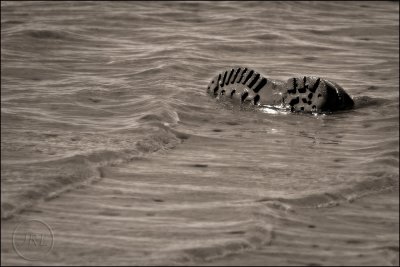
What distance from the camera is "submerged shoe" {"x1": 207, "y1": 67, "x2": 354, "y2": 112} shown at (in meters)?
7.22

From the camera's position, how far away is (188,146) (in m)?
6.23

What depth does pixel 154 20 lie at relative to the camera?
36.4 feet

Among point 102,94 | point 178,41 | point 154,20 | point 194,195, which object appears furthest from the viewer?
point 154,20

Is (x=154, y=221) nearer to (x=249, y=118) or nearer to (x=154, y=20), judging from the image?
(x=249, y=118)

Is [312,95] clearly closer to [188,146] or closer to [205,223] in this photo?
[188,146]

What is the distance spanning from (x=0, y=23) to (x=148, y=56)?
6.79ft

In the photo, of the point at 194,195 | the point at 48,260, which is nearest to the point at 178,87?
the point at 194,195

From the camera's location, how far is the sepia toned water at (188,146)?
455 centimetres

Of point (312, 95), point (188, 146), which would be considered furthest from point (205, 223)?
point (312, 95)

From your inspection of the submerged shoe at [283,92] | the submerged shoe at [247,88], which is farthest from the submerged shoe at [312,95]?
the submerged shoe at [247,88]

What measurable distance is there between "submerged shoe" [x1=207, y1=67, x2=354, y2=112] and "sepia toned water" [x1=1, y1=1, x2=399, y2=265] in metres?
0.13

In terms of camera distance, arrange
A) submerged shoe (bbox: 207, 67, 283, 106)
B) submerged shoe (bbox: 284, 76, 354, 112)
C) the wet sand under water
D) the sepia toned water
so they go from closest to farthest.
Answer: the wet sand under water, the sepia toned water, submerged shoe (bbox: 284, 76, 354, 112), submerged shoe (bbox: 207, 67, 283, 106)

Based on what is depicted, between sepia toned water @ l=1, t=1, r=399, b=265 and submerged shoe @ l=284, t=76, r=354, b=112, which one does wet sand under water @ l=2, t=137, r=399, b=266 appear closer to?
sepia toned water @ l=1, t=1, r=399, b=265

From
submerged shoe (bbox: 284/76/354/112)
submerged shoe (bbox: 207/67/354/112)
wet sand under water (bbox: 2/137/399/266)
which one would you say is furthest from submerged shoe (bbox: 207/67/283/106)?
wet sand under water (bbox: 2/137/399/266)
